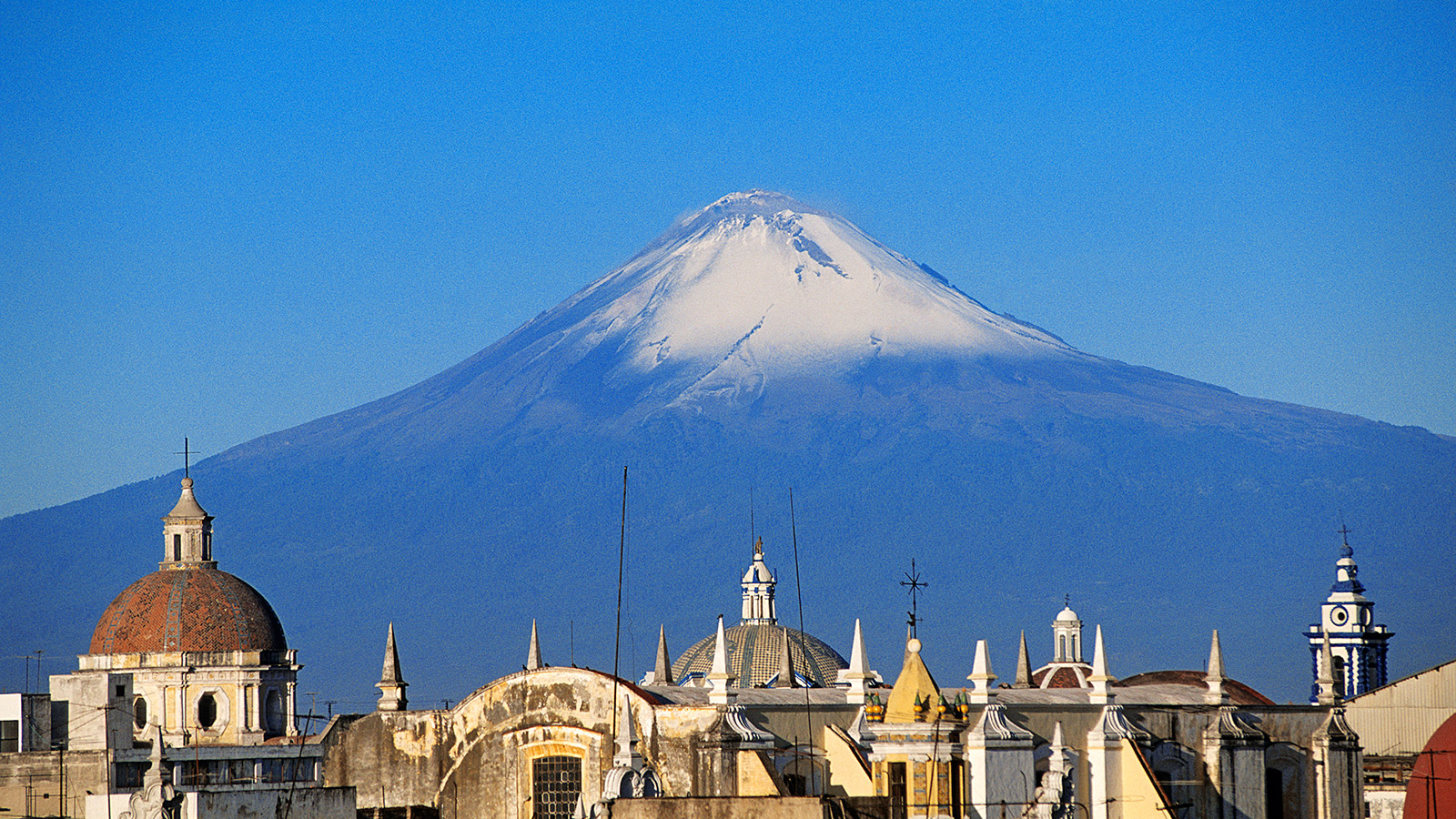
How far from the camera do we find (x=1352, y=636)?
93.6 meters

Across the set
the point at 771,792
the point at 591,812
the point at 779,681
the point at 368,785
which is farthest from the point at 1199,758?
the point at 779,681

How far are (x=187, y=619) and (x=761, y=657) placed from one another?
2849cm

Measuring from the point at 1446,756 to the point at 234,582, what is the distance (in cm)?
8218

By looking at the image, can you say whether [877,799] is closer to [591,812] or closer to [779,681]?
[591,812]

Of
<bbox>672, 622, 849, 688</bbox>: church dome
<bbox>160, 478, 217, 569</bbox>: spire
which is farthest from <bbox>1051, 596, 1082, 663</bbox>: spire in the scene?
<bbox>160, 478, 217, 569</bbox>: spire

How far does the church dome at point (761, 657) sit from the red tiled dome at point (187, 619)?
2314cm

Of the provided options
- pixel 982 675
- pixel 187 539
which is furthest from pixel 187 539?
pixel 982 675

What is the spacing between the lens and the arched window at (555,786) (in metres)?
48.6

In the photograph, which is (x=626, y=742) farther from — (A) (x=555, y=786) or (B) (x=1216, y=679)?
(B) (x=1216, y=679)

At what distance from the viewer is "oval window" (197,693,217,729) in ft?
346

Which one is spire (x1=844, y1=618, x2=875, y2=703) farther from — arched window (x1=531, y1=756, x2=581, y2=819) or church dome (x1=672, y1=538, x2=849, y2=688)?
church dome (x1=672, y1=538, x2=849, y2=688)

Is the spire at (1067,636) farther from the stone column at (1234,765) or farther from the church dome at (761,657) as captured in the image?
the stone column at (1234,765)

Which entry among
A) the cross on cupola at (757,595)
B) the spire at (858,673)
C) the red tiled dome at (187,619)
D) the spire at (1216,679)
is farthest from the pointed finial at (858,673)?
the red tiled dome at (187,619)

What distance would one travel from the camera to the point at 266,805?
4928 centimetres
